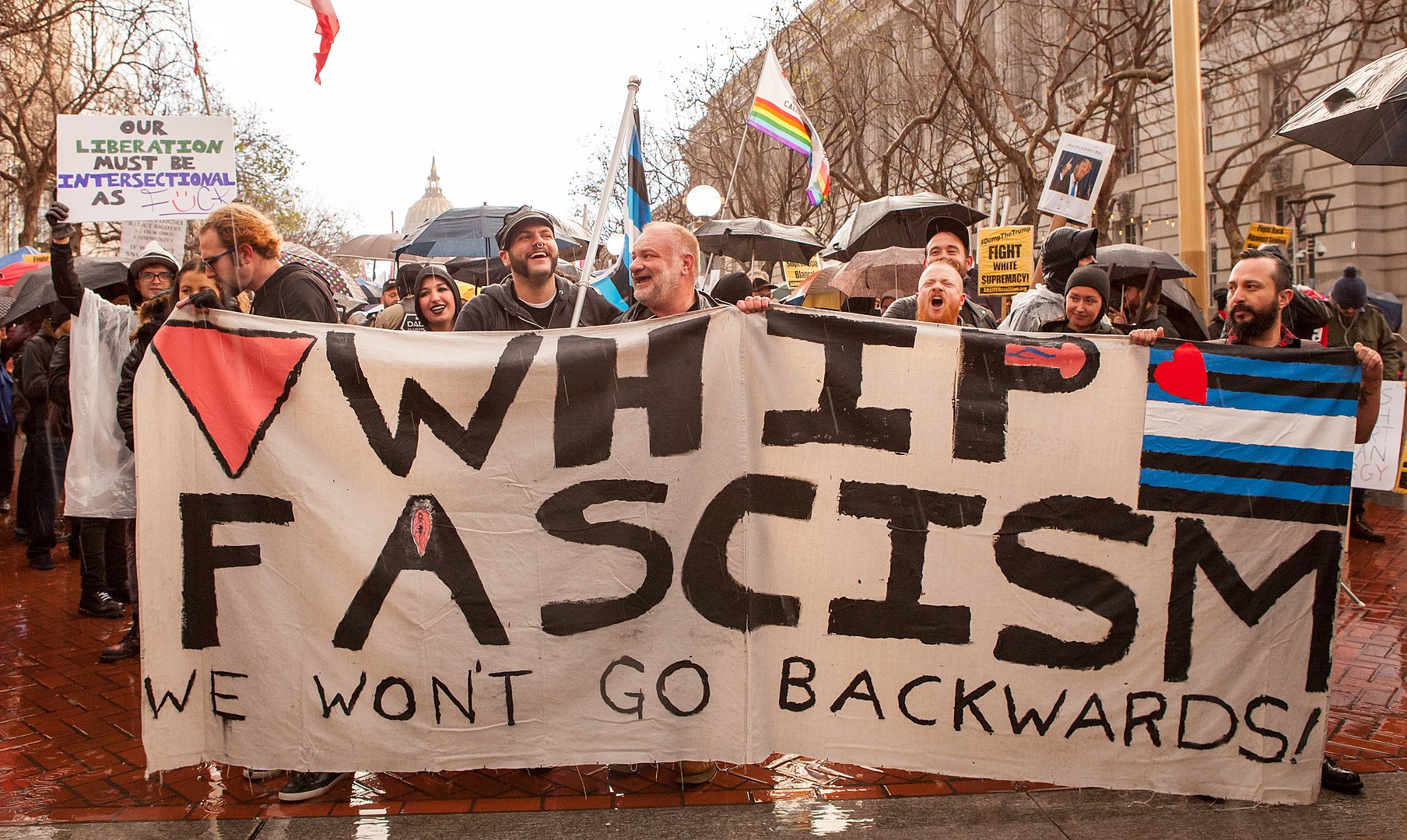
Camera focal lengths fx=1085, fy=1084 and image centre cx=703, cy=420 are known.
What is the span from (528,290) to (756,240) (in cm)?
892

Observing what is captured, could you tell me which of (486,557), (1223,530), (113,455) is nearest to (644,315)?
(486,557)

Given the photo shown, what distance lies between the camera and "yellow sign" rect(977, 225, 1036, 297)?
10.7 metres

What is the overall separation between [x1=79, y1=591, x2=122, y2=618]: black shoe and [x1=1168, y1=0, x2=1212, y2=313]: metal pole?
6715 mm

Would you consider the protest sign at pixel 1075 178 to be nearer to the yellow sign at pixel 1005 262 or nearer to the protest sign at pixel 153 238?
the yellow sign at pixel 1005 262

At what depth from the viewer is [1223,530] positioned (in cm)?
349

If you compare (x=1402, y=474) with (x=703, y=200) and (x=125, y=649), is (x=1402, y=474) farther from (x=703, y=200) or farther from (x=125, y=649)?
(x=703, y=200)

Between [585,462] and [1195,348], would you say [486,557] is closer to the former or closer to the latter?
[585,462]

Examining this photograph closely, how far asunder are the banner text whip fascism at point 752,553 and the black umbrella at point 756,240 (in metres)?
8.72

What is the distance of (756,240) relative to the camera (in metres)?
13.5

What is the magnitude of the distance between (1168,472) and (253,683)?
304 centimetres

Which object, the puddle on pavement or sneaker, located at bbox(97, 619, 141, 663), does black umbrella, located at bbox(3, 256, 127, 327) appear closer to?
sneaker, located at bbox(97, 619, 141, 663)

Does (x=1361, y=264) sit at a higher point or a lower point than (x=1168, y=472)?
higher

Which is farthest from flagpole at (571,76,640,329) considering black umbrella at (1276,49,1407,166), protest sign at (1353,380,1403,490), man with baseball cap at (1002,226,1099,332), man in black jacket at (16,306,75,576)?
protest sign at (1353,380,1403,490)

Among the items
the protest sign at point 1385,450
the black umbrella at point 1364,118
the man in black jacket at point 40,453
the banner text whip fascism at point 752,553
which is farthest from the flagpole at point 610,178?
the protest sign at point 1385,450
